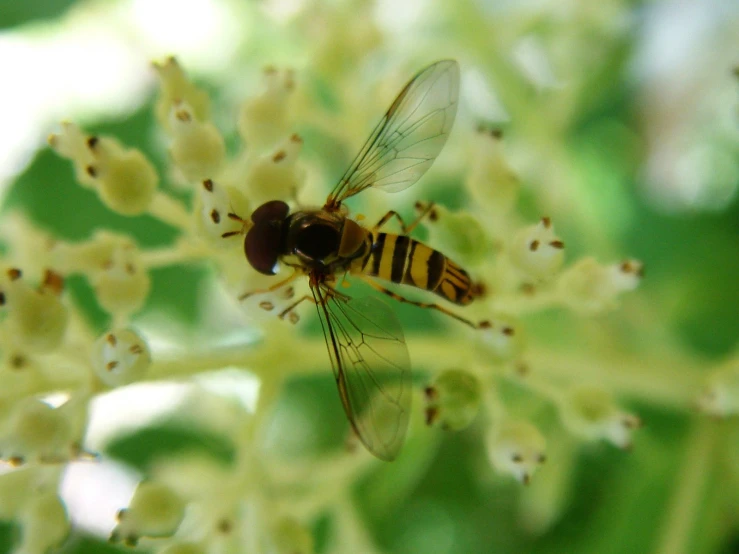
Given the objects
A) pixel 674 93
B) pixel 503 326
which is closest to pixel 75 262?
pixel 503 326

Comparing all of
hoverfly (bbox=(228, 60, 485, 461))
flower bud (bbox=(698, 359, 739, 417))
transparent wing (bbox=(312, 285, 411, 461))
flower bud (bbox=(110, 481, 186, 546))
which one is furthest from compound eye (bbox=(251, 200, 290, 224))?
flower bud (bbox=(698, 359, 739, 417))

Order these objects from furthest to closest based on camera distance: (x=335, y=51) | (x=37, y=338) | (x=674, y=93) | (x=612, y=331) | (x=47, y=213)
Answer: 1. (x=674, y=93)
2. (x=47, y=213)
3. (x=612, y=331)
4. (x=335, y=51)
5. (x=37, y=338)

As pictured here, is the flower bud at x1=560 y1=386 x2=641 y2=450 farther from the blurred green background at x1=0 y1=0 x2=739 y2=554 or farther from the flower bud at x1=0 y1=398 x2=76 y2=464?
the flower bud at x1=0 y1=398 x2=76 y2=464

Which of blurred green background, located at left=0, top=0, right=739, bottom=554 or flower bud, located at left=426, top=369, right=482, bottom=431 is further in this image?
blurred green background, located at left=0, top=0, right=739, bottom=554

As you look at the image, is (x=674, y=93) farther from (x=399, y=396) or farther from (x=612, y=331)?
(x=399, y=396)

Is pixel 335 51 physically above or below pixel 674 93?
below

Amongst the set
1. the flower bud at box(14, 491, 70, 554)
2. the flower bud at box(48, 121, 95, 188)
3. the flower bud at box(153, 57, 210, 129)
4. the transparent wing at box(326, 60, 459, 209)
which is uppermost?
the transparent wing at box(326, 60, 459, 209)

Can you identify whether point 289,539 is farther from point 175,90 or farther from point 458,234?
point 175,90
